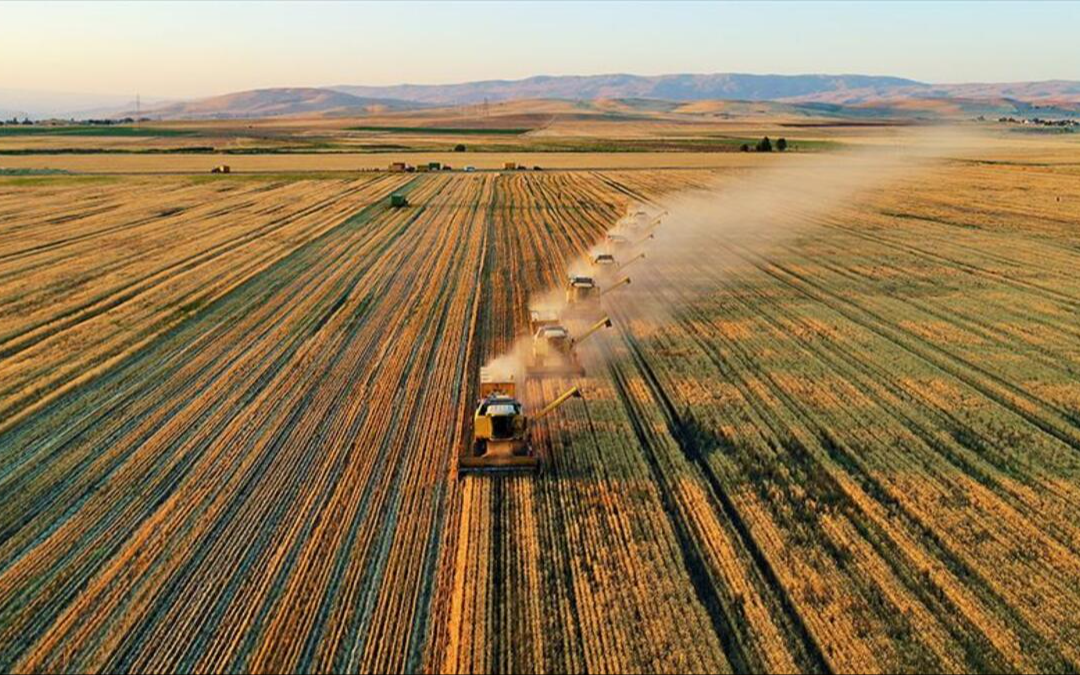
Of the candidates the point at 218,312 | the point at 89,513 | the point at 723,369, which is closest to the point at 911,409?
the point at 723,369

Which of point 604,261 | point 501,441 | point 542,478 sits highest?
Answer: point 604,261

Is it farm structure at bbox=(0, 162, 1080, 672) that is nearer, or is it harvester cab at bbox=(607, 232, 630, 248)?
farm structure at bbox=(0, 162, 1080, 672)

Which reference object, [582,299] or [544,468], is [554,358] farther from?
[544,468]

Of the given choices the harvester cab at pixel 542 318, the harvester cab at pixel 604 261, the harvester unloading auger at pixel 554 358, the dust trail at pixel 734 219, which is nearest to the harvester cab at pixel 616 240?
the dust trail at pixel 734 219

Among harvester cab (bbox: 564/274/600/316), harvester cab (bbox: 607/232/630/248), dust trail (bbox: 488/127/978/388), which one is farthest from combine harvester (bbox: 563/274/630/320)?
harvester cab (bbox: 607/232/630/248)

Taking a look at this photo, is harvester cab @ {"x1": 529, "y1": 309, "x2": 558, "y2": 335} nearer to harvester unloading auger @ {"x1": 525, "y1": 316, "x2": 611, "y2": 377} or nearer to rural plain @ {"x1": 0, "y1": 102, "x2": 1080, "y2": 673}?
harvester unloading auger @ {"x1": 525, "y1": 316, "x2": 611, "y2": 377}

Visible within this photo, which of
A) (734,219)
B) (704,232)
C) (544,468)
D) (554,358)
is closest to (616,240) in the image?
(704,232)

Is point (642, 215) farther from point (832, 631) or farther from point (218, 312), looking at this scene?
point (832, 631)

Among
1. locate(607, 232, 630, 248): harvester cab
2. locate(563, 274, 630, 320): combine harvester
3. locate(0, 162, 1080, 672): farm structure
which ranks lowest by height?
locate(0, 162, 1080, 672): farm structure

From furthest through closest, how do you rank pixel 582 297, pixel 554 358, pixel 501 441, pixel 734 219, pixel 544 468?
pixel 734 219 < pixel 582 297 < pixel 554 358 < pixel 544 468 < pixel 501 441

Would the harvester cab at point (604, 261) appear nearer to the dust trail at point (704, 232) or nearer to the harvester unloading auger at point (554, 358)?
the dust trail at point (704, 232)
